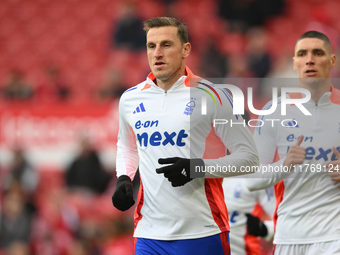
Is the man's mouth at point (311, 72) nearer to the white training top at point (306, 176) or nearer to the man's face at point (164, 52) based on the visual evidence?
the white training top at point (306, 176)

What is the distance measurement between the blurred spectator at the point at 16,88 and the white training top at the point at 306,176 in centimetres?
793

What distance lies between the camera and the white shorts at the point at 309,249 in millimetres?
5219

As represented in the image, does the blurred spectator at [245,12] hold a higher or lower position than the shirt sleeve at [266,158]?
higher

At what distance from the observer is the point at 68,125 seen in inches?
462

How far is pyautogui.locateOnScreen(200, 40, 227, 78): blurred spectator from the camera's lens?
1213 cm

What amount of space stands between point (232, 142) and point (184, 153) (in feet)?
1.26

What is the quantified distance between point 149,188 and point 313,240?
1.39m

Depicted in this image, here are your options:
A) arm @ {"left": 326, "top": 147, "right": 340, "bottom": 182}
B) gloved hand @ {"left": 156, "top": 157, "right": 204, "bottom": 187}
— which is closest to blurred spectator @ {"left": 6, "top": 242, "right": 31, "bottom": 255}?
gloved hand @ {"left": 156, "top": 157, "right": 204, "bottom": 187}

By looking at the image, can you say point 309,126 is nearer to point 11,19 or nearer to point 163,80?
point 163,80

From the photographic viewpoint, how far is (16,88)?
508 inches

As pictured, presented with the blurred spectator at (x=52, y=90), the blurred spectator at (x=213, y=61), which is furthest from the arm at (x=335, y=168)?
the blurred spectator at (x=52, y=90)

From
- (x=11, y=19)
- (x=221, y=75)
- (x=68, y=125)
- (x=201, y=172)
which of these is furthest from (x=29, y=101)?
(x=201, y=172)

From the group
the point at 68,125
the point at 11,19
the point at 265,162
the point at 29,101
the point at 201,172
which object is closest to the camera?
the point at 201,172

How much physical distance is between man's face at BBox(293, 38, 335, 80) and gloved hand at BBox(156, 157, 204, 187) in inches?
61.6
